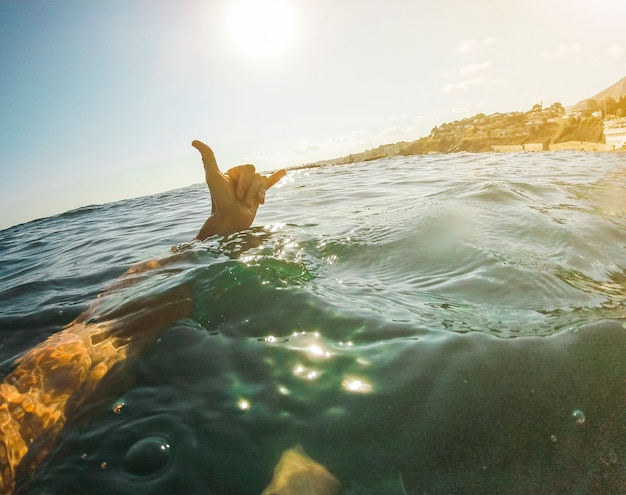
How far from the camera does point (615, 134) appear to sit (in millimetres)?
55375

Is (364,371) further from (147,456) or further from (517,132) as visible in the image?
(517,132)

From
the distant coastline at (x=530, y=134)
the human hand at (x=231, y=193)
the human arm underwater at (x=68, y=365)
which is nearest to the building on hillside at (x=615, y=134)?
the distant coastline at (x=530, y=134)

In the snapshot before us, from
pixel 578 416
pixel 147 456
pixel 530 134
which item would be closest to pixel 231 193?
pixel 147 456

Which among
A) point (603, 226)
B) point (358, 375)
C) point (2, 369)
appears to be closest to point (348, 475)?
point (358, 375)

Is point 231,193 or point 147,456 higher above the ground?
point 231,193

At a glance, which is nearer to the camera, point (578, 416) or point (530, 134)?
point (578, 416)

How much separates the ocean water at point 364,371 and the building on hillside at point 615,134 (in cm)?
6829

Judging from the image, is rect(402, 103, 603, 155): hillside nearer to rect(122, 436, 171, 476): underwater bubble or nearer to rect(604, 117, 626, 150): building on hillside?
rect(604, 117, 626, 150): building on hillside

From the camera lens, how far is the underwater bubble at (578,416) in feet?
4.79

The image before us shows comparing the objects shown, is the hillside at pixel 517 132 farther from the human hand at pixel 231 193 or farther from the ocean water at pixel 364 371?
the ocean water at pixel 364 371

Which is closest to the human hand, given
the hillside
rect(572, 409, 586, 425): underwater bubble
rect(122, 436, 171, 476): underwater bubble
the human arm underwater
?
the human arm underwater

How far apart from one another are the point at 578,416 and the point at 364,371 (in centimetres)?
100

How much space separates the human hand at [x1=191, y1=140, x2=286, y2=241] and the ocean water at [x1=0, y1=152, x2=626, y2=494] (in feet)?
4.00

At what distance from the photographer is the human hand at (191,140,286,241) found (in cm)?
448
